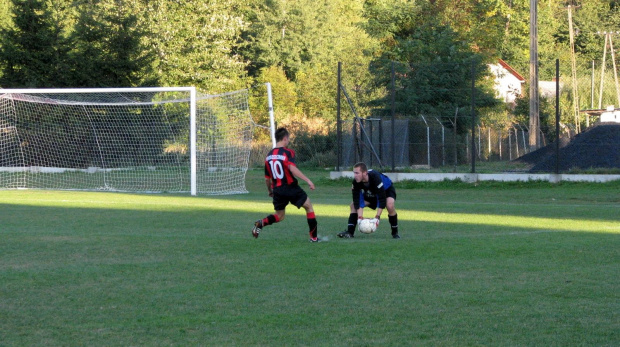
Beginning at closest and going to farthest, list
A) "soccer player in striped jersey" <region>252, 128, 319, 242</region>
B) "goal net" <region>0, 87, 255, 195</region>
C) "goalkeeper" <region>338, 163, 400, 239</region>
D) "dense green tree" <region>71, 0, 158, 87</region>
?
"soccer player in striped jersey" <region>252, 128, 319, 242</region> → "goalkeeper" <region>338, 163, 400, 239</region> → "goal net" <region>0, 87, 255, 195</region> → "dense green tree" <region>71, 0, 158, 87</region>

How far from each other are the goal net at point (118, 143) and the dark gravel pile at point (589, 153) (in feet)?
31.9

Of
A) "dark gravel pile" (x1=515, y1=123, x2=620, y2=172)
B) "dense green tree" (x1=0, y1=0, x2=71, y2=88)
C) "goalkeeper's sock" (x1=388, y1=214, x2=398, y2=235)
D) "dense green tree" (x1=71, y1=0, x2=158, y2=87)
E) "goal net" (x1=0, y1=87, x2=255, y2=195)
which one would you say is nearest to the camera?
"goalkeeper's sock" (x1=388, y1=214, x2=398, y2=235)

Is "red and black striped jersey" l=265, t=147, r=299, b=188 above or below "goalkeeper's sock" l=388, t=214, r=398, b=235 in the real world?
above

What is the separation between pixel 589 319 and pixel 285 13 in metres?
52.5

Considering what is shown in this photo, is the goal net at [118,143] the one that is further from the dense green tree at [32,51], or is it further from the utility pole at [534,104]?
the utility pole at [534,104]

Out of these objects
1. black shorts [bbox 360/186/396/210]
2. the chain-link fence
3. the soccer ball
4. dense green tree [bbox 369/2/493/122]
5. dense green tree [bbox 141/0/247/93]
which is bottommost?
the soccer ball

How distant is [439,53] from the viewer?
3375cm

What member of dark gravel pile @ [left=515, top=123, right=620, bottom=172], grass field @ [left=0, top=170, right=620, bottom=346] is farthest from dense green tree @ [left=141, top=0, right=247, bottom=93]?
grass field @ [left=0, top=170, right=620, bottom=346]

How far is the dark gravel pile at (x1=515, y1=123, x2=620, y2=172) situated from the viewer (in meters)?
23.7

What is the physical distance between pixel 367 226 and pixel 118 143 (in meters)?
21.6

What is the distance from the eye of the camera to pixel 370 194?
433 inches

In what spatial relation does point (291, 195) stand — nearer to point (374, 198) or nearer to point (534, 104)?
point (374, 198)

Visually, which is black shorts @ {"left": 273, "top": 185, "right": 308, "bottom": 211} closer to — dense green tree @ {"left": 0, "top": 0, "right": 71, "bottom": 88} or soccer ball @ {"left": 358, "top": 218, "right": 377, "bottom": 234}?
soccer ball @ {"left": 358, "top": 218, "right": 377, "bottom": 234}

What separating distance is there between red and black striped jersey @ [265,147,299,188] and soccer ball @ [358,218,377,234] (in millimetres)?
1258
